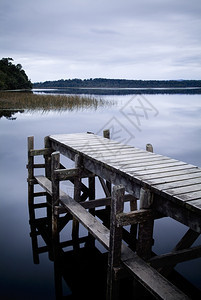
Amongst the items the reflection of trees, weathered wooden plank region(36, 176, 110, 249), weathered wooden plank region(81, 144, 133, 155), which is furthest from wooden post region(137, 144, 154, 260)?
the reflection of trees

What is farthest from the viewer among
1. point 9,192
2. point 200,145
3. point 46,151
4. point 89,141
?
point 200,145

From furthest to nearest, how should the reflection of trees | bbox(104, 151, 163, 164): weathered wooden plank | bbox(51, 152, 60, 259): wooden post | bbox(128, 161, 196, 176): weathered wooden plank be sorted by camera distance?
the reflection of trees, bbox(51, 152, 60, 259): wooden post, bbox(104, 151, 163, 164): weathered wooden plank, bbox(128, 161, 196, 176): weathered wooden plank

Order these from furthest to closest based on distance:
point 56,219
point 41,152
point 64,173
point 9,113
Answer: point 9,113 → point 41,152 → point 56,219 → point 64,173

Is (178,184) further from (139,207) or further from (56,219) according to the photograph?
(56,219)

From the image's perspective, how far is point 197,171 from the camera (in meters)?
4.12

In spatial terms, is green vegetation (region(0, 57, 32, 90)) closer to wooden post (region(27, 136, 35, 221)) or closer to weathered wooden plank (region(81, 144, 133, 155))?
wooden post (region(27, 136, 35, 221))

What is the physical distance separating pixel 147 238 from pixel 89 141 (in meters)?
3.37

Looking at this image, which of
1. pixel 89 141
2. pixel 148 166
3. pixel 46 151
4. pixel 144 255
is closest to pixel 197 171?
pixel 148 166

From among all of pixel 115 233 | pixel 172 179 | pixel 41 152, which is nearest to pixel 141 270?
pixel 115 233

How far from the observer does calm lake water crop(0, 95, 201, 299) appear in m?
4.90

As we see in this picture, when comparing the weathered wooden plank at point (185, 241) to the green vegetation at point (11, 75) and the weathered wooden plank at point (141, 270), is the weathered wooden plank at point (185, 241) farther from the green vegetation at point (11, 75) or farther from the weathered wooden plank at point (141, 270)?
the green vegetation at point (11, 75)

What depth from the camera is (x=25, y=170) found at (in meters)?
10.5

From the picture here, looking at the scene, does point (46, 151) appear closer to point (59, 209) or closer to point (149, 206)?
point (59, 209)

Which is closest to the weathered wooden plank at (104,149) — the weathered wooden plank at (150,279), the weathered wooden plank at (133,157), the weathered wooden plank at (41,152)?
the weathered wooden plank at (133,157)
